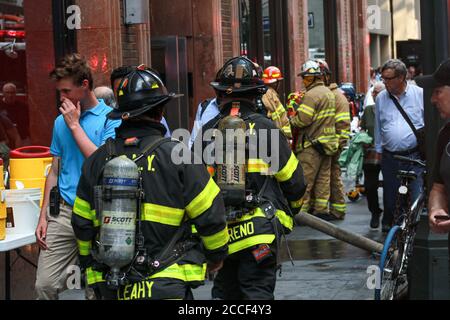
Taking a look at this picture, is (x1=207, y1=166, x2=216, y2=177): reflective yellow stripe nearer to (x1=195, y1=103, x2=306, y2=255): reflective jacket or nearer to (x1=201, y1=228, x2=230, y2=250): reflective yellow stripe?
(x1=195, y1=103, x2=306, y2=255): reflective jacket

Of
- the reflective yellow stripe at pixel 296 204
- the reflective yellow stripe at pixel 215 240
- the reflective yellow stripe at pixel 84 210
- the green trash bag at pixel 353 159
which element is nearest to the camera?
the reflective yellow stripe at pixel 215 240

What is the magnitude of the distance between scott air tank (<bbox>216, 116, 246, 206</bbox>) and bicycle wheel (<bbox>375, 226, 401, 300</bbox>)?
1933 mm

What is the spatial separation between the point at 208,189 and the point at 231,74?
1927 millimetres

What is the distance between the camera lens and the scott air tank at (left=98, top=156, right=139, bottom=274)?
198 inches

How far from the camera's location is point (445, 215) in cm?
600

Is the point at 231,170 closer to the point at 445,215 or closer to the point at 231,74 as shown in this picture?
the point at 231,74

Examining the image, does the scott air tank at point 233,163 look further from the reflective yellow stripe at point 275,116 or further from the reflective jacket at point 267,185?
the reflective yellow stripe at point 275,116

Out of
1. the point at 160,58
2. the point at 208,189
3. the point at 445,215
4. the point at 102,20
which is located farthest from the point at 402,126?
the point at 208,189

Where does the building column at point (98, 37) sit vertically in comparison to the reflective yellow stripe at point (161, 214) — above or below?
above

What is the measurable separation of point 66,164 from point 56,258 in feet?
1.94

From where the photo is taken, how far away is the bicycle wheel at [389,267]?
A: 26.5ft

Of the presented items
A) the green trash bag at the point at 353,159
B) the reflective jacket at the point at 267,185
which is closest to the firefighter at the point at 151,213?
the reflective jacket at the point at 267,185

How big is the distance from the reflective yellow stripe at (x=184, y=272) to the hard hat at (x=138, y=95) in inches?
30.4

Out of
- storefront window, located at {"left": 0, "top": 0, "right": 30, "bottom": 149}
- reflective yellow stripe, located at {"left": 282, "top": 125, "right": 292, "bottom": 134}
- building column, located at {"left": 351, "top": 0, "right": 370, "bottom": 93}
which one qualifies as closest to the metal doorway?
reflective yellow stripe, located at {"left": 282, "top": 125, "right": 292, "bottom": 134}
